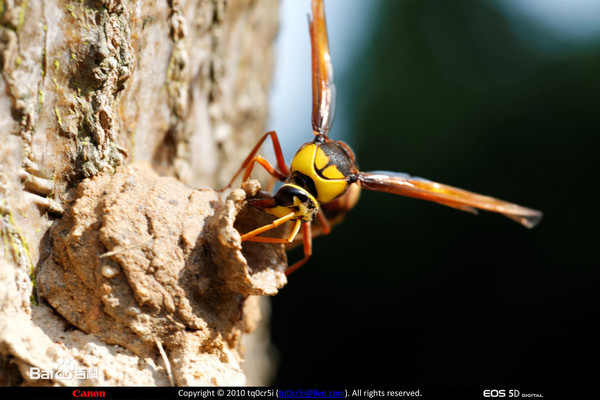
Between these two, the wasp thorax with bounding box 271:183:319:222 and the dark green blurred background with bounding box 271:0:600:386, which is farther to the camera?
the dark green blurred background with bounding box 271:0:600:386

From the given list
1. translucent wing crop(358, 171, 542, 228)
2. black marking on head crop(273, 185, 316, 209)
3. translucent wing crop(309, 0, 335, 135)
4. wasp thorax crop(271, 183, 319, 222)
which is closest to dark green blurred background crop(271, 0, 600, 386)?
translucent wing crop(358, 171, 542, 228)

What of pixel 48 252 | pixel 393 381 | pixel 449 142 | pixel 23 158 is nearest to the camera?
pixel 23 158

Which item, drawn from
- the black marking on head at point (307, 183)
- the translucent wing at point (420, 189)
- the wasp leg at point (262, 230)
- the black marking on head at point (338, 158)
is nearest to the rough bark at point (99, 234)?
the wasp leg at point (262, 230)

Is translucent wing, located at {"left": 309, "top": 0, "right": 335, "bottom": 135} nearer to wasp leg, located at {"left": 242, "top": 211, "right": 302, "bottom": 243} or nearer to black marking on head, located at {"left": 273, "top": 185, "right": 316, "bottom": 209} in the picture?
black marking on head, located at {"left": 273, "top": 185, "right": 316, "bottom": 209}

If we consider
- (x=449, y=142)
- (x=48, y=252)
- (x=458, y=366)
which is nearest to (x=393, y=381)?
(x=458, y=366)

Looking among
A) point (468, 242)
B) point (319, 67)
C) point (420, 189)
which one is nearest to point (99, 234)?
point (319, 67)

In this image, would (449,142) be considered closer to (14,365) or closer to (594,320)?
(594,320)

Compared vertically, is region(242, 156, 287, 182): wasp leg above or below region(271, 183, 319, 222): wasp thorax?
above

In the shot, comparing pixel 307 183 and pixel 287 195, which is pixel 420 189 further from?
pixel 287 195
